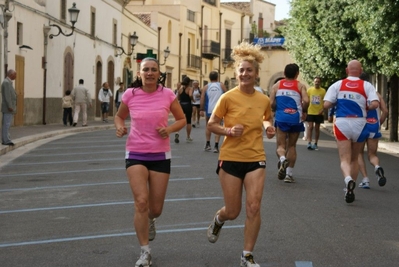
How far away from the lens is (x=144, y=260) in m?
6.94

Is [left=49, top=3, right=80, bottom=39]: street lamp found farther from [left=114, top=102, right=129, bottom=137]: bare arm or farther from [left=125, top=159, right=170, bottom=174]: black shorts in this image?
[left=125, top=159, right=170, bottom=174]: black shorts

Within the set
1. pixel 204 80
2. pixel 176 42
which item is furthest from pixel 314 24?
pixel 204 80

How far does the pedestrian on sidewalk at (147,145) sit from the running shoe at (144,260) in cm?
9

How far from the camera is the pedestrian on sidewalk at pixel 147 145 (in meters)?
7.12

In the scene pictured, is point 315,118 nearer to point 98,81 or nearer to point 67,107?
point 67,107

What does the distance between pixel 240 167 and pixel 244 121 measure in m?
0.38

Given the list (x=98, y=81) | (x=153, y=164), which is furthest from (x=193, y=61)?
(x=153, y=164)

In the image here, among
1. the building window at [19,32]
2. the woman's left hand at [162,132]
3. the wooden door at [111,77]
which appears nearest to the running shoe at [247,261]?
the woman's left hand at [162,132]

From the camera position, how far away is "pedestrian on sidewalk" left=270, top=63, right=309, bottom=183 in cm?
1316

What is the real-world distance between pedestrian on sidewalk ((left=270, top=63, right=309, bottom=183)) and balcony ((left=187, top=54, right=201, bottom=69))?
5751cm

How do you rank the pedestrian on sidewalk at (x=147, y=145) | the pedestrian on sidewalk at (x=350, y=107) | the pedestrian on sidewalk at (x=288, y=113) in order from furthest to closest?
1. the pedestrian on sidewalk at (x=288, y=113)
2. the pedestrian on sidewalk at (x=350, y=107)
3. the pedestrian on sidewalk at (x=147, y=145)

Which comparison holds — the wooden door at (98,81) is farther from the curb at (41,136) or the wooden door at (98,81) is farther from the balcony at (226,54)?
the balcony at (226,54)

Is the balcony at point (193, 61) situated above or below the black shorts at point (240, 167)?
above

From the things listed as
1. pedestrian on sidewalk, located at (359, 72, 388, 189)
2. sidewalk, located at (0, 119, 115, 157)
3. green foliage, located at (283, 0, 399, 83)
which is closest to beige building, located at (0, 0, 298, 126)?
sidewalk, located at (0, 119, 115, 157)
